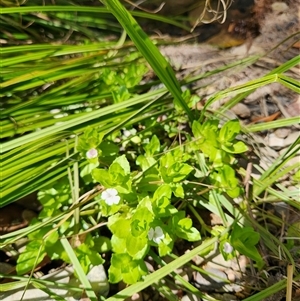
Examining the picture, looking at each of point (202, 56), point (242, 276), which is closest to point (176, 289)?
point (242, 276)

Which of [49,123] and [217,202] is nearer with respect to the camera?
[217,202]

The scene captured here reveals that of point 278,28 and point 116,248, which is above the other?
point 278,28

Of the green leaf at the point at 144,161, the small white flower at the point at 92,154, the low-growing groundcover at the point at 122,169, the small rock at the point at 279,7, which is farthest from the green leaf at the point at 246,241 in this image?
the small rock at the point at 279,7

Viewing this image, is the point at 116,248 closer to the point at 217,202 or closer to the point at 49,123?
the point at 217,202

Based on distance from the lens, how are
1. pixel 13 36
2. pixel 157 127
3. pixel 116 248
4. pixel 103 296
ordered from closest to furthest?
pixel 116 248 → pixel 103 296 → pixel 157 127 → pixel 13 36

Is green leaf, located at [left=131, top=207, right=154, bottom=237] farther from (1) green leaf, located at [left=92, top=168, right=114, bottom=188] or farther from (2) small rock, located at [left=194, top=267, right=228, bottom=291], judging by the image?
(2) small rock, located at [left=194, top=267, right=228, bottom=291]

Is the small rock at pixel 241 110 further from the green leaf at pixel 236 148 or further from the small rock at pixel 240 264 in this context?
the small rock at pixel 240 264

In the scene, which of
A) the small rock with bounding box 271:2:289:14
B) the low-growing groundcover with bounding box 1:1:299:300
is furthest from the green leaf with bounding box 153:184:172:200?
the small rock with bounding box 271:2:289:14

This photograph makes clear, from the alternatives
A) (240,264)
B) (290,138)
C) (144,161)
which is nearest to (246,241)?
(240,264)
